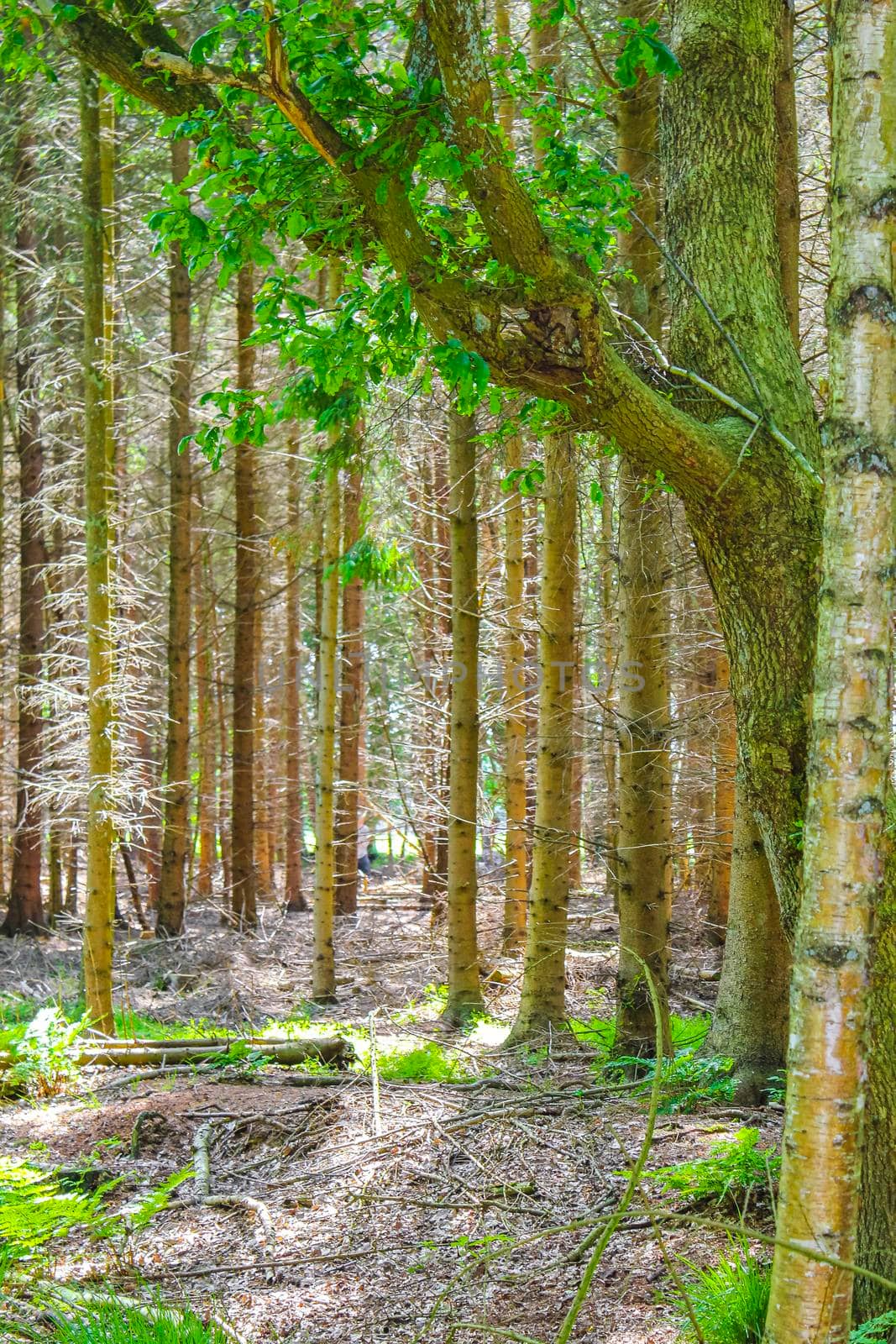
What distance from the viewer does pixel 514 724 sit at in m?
11.6

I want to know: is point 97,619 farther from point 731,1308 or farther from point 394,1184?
point 731,1308

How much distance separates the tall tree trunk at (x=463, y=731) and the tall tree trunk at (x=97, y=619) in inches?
110

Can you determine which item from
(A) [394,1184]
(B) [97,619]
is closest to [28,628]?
(B) [97,619]

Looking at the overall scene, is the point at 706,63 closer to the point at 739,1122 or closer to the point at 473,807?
the point at 739,1122

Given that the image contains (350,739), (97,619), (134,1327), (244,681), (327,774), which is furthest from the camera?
(350,739)

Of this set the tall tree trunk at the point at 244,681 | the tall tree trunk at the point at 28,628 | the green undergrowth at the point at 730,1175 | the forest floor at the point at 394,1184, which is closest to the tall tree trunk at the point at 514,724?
the forest floor at the point at 394,1184

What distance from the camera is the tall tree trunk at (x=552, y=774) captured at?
7664 millimetres

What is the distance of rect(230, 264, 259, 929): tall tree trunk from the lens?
13469 mm

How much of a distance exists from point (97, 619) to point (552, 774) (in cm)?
370

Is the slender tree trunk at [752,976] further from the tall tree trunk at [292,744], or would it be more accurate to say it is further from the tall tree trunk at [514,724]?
the tall tree trunk at [292,744]

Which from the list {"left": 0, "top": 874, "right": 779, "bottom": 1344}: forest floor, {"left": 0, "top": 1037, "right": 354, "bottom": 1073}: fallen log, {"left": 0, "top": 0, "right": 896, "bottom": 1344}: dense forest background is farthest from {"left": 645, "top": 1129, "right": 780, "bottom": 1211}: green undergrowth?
{"left": 0, "top": 1037, "right": 354, "bottom": 1073}: fallen log

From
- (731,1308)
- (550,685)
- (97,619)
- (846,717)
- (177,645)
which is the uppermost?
(177,645)

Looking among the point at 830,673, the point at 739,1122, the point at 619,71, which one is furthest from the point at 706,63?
the point at 739,1122

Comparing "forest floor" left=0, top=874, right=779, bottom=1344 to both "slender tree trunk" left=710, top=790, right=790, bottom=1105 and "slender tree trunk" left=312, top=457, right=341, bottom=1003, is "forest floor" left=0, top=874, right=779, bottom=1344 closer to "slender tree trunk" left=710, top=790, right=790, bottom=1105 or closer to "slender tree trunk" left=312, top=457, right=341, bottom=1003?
"slender tree trunk" left=710, top=790, right=790, bottom=1105
